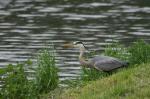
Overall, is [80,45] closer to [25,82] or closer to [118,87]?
[25,82]

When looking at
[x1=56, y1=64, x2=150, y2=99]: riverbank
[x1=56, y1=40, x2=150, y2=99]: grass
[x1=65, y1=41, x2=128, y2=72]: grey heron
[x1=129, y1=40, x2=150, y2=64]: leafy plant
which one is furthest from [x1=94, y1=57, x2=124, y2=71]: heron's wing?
[x1=129, y1=40, x2=150, y2=64]: leafy plant

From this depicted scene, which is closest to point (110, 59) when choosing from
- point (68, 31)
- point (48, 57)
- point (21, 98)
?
point (48, 57)

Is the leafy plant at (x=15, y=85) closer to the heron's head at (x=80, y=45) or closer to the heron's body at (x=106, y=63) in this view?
the heron's body at (x=106, y=63)

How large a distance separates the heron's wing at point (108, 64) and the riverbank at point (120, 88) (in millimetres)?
895

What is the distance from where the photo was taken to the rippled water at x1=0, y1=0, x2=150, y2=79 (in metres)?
21.5

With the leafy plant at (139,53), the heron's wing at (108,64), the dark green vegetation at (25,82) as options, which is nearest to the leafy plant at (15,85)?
the dark green vegetation at (25,82)

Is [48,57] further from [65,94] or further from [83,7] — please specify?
[83,7]

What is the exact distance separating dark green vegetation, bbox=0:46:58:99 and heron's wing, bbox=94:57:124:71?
3.57ft

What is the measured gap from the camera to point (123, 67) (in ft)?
43.4

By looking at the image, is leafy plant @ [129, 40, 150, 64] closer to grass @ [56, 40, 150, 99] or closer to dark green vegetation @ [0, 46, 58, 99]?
grass @ [56, 40, 150, 99]

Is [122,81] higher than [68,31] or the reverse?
higher

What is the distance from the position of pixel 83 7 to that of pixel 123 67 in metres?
18.6

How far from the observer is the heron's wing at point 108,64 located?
1318cm

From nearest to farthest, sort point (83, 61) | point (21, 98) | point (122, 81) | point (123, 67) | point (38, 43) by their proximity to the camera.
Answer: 1. point (122, 81)
2. point (21, 98)
3. point (123, 67)
4. point (83, 61)
5. point (38, 43)
